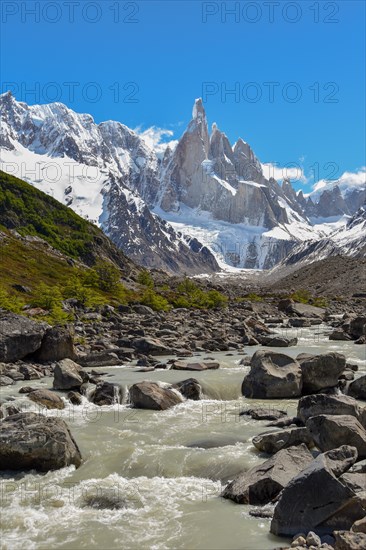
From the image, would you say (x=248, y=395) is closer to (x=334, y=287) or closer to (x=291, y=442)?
(x=291, y=442)

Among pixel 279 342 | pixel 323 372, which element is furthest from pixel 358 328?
pixel 323 372

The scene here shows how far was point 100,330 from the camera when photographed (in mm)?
51438

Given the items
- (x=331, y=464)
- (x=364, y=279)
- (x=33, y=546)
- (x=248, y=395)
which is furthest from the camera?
(x=364, y=279)

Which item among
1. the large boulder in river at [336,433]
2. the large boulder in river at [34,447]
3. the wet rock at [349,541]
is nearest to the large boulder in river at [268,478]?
the large boulder in river at [336,433]

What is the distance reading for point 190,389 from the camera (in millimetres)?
28953

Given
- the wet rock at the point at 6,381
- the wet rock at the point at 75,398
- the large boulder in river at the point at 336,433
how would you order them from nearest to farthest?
the large boulder in river at the point at 336,433 < the wet rock at the point at 75,398 < the wet rock at the point at 6,381

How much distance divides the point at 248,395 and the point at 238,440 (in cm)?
793

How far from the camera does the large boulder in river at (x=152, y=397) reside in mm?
26297

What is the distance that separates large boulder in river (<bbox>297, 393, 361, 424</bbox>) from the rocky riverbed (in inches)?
1.5

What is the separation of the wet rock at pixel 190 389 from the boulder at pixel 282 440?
928 cm

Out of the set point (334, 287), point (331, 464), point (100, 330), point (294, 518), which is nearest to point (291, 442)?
point (331, 464)

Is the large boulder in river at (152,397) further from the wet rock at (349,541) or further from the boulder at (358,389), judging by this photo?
the wet rock at (349,541)

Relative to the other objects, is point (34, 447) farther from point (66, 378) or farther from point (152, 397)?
point (66, 378)

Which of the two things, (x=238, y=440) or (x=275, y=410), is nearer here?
(x=238, y=440)
